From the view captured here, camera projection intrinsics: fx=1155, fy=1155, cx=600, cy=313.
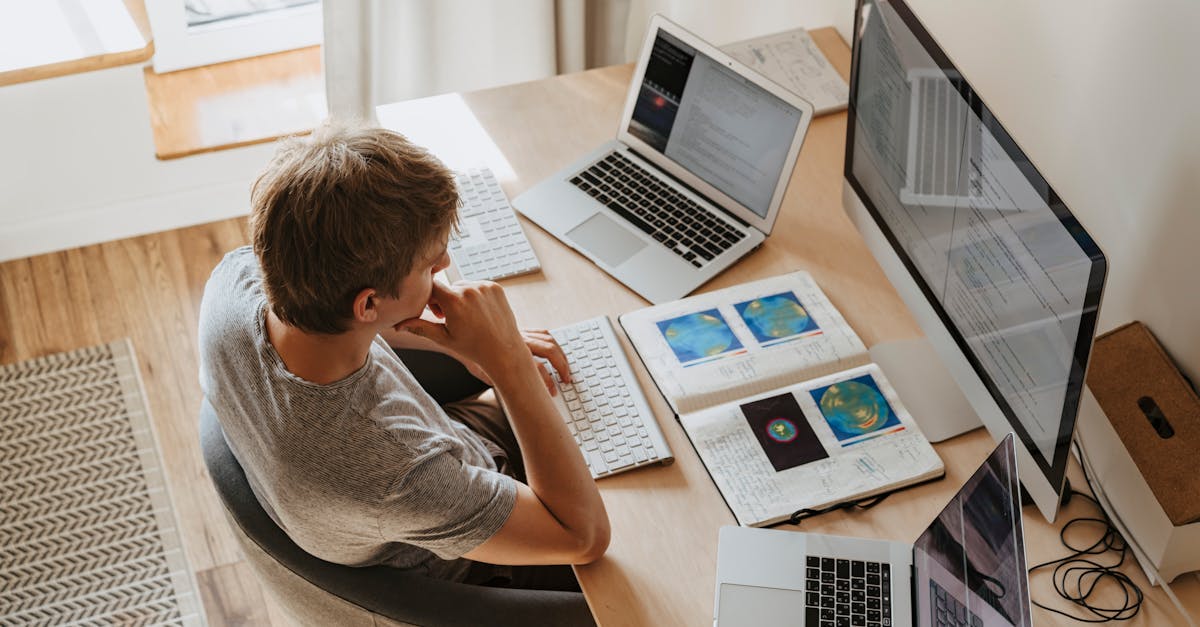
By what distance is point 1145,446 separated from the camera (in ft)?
4.41

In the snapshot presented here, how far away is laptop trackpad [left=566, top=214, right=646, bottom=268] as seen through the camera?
1.76m

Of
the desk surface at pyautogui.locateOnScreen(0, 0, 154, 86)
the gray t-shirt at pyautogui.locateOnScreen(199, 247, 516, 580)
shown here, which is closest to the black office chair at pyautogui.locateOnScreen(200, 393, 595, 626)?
the gray t-shirt at pyautogui.locateOnScreen(199, 247, 516, 580)

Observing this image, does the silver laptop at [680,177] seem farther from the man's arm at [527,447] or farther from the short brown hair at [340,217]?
the short brown hair at [340,217]

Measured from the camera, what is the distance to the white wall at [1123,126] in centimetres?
137

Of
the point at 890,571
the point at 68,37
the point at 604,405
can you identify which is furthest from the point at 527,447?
the point at 68,37

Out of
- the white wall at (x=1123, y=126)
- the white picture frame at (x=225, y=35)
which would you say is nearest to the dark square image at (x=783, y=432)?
the white wall at (x=1123, y=126)

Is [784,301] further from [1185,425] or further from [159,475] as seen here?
[159,475]

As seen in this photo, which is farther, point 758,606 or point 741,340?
point 741,340

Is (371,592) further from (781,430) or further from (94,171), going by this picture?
(94,171)

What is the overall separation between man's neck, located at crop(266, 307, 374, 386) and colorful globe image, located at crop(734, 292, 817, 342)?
0.61 meters

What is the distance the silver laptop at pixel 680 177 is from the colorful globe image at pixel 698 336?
2.3 inches

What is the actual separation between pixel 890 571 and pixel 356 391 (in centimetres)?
64

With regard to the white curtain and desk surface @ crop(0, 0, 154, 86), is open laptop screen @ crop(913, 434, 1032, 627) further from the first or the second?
desk surface @ crop(0, 0, 154, 86)

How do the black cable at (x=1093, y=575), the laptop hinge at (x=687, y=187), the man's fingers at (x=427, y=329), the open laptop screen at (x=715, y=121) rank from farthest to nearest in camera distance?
1. the laptop hinge at (x=687, y=187)
2. the open laptop screen at (x=715, y=121)
3. the man's fingers at (x=427, y=329)
4. the black cable at (x=1093, y=575)
